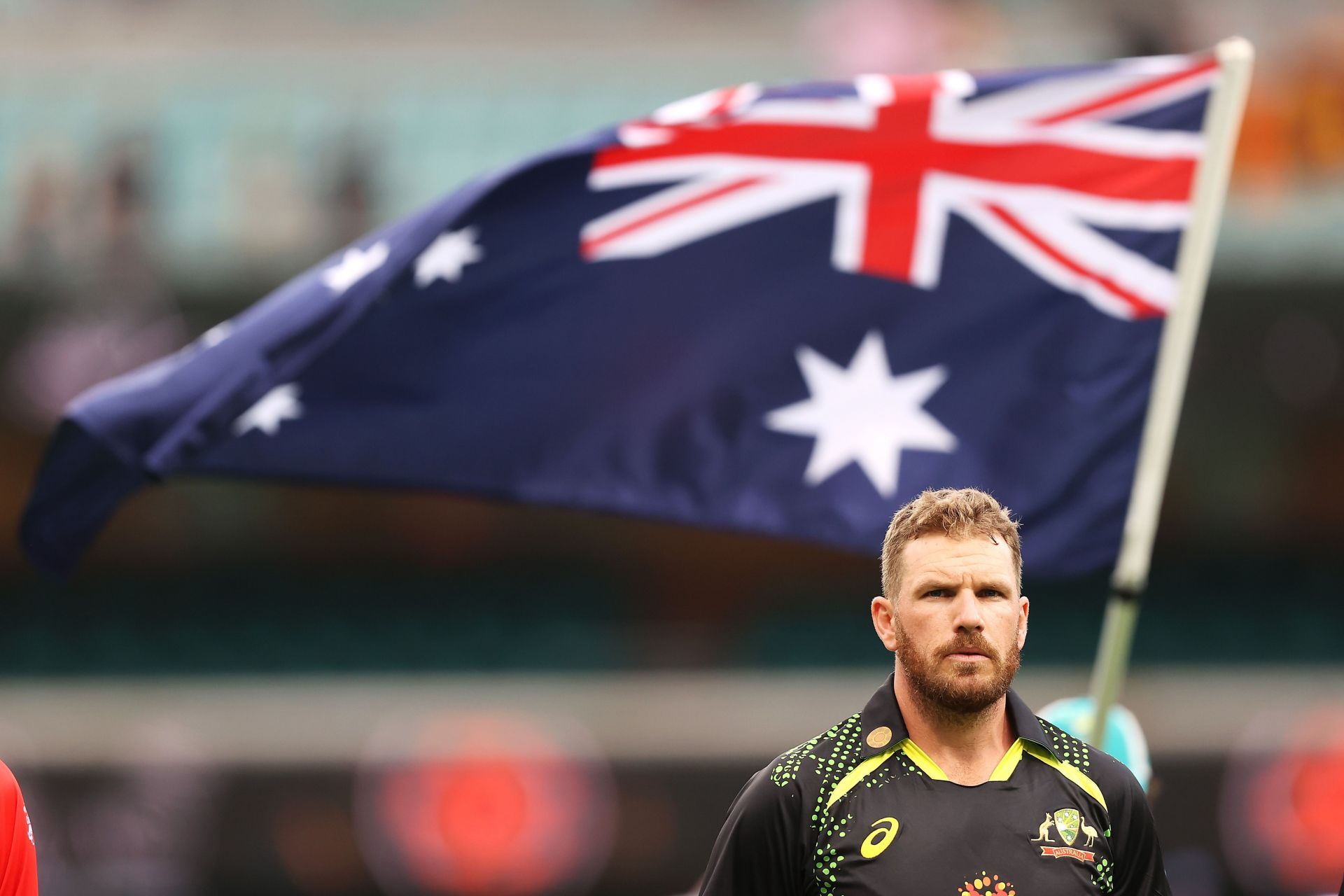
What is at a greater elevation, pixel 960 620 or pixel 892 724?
pixel 960 620

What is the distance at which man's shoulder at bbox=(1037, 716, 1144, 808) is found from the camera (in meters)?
3.00

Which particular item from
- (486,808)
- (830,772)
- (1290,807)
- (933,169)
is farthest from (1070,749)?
(1290,807)

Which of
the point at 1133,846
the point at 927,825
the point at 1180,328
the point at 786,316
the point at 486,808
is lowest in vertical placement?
the point at 927,825

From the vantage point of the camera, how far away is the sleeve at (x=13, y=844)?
3369mm

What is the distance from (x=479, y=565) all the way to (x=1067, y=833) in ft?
48.8

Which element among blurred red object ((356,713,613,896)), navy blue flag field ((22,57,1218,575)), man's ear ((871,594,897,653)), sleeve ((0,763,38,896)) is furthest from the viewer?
blurred red object ((356,713,613,896))

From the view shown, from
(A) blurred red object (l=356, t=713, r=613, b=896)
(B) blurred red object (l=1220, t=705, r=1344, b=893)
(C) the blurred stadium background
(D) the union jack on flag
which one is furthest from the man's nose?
(B) blurred red object (l=1220, t=705, r=1344, b=893)

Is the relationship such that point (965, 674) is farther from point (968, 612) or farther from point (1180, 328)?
point (1180, 328)

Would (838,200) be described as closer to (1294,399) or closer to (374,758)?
(374,758)

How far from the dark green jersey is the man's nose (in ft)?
0.75

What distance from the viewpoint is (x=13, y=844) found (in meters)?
3.39

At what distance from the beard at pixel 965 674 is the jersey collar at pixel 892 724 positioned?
0.11 metres

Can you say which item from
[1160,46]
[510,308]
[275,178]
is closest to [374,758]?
[275,178]

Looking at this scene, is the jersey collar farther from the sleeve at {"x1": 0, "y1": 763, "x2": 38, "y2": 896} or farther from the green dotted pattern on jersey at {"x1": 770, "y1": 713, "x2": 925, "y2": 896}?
the sleeve at {"x1": 0, "y1": 763, "x2": 38, "y2": 896}
